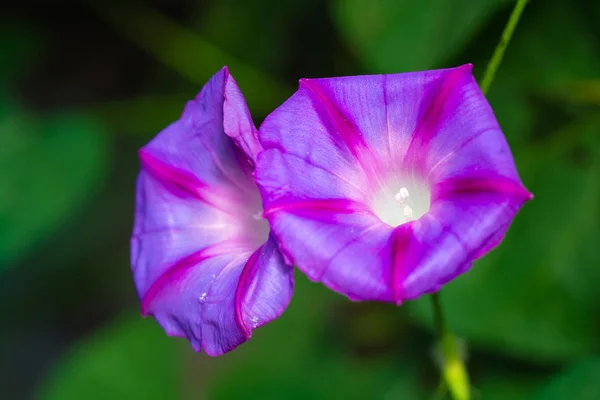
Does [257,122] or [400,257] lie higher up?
[400,257]

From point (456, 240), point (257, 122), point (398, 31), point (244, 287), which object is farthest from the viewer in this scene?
point (257, 122)

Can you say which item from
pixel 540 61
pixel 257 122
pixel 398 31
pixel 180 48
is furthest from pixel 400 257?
pixel 180 48

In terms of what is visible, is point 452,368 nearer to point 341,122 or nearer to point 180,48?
point 341,122

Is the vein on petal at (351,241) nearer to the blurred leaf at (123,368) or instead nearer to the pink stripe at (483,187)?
the pink stripe at (483,187)

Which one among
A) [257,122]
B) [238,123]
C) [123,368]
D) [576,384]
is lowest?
[123,368]

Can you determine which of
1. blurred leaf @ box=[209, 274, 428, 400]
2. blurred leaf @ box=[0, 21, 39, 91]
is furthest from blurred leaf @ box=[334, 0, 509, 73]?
blurred leaf @ box=[0, 21, 39, 91]

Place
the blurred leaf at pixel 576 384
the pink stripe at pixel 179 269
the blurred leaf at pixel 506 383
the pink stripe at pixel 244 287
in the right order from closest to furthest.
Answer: the pink stripe at pixel 244 287
the pink stripe at pixel 179 269
the blurred leaf at pixel 576 384
the blurred leaf at pixel 506 383

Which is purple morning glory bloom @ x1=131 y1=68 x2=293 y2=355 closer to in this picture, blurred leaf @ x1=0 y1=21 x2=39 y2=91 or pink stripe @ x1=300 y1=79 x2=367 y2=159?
pink stripe @ x1=300 y1=79 x2=367 y2=159

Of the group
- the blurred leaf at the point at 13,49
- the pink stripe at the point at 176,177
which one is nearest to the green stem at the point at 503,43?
the pink stripe at the point at 176,177
